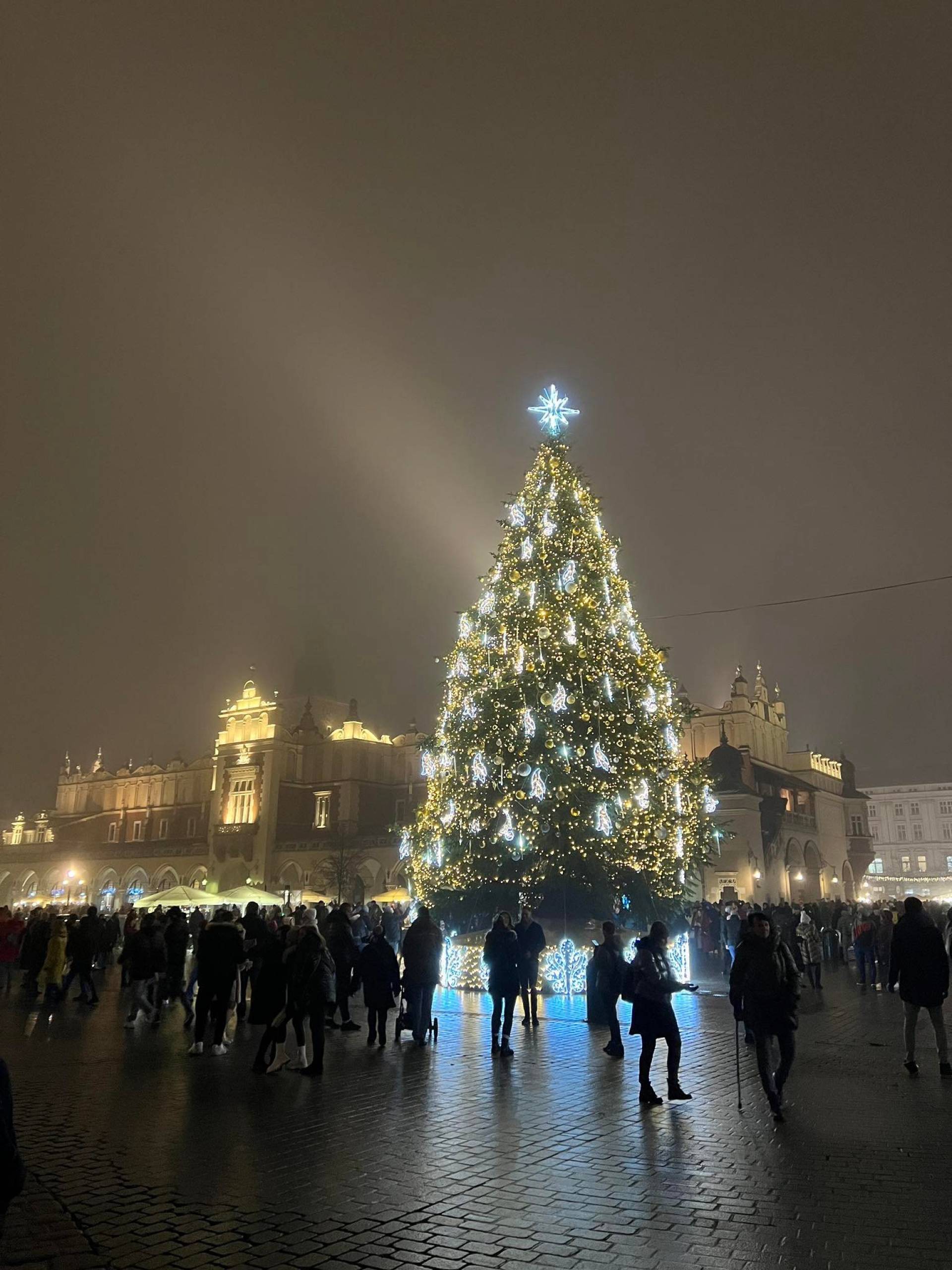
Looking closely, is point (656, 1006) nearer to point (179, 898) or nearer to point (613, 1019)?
point (613, 1019)

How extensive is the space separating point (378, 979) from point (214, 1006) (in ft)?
6.66

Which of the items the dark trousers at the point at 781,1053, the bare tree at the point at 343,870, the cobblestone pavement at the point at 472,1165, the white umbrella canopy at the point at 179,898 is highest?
the bare tree at the point at 343,870

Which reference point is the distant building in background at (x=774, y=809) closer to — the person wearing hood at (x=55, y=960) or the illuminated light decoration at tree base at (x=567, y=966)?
the illuminated light decoration at tree base at (x=567, y=966)

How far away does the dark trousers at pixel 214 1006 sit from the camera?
35.0 ft

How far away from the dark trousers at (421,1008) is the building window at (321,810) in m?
59.6

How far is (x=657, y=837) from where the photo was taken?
61.3 feet

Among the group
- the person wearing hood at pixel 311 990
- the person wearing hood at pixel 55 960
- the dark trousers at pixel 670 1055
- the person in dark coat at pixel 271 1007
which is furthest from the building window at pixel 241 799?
the dark trousers at pixel 670 1055

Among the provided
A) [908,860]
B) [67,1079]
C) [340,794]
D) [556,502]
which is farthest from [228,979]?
[908,860]

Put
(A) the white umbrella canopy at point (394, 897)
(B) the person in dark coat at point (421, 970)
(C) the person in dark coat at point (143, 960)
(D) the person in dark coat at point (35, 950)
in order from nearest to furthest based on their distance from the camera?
(B) the person in dark coat at point (421, 970)
(C) the person in dark coat at point (143, 960)
(D) the person in dark coat at point (35, 950)
(A) the white umbrella canopy at point (394, 897)

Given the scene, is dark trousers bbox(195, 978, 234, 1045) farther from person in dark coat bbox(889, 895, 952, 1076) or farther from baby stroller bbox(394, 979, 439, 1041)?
person in dark coat bbox(889, 895, 952, 1076)

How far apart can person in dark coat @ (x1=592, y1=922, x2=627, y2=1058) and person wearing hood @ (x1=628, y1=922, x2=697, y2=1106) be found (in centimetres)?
229

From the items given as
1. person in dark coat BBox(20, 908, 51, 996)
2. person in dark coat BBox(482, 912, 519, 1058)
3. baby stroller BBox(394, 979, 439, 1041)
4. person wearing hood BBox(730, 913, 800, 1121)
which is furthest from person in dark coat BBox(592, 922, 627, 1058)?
person in dark coat BBox(20, 908, 51, 996)

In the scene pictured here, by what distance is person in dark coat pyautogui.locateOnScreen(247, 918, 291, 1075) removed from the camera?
32.0 ft

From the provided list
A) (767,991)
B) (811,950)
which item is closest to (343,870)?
(811,950)
